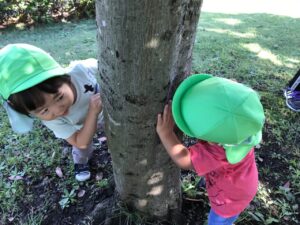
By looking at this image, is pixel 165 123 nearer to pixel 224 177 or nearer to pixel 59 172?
pixel 224 177

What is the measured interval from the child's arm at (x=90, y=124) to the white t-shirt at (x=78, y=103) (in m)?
0.07

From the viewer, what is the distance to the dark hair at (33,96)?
1697 millimetres

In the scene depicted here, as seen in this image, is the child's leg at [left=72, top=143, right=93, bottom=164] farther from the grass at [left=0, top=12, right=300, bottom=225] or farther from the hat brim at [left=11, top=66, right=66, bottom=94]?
the hat brim at [left=11, top=66, right=66, bottom=94]

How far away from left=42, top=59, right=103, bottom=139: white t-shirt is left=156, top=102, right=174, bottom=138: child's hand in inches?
28.5

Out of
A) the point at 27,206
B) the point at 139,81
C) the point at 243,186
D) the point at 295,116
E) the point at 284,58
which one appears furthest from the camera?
the point at 284,58

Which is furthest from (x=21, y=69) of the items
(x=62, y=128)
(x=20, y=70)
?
(x=62, y=128)

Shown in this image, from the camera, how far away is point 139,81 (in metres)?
1.40

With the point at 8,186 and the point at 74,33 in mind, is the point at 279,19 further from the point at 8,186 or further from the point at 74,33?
the point at 8,186

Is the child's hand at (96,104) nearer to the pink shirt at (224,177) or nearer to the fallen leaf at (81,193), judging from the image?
the pink shirt at (224,177)

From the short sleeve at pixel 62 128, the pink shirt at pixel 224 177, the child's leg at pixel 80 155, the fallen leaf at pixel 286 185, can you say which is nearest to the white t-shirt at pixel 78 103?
the short sleeve at pixel 62 128

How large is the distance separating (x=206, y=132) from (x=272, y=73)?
126 inches

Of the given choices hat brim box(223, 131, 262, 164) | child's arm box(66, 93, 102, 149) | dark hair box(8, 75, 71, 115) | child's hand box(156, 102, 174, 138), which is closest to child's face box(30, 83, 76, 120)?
dark hair box(8, 75, 71, 115)

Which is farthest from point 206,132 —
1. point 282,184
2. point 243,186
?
point 282,184

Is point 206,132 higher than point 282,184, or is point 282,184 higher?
point 206,132
